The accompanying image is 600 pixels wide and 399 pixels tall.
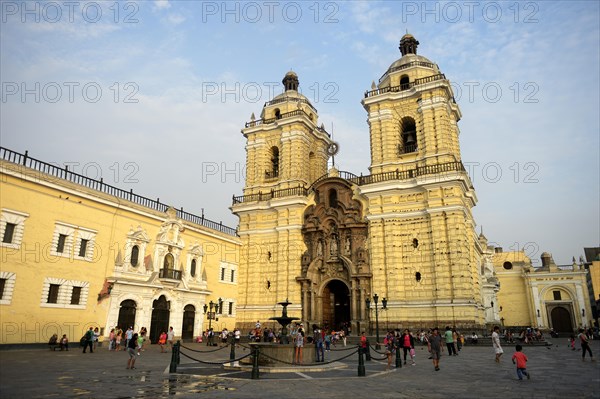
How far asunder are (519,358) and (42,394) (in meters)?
12.1

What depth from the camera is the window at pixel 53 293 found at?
21.6 metres

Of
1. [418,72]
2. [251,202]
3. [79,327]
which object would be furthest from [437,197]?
[79,327]

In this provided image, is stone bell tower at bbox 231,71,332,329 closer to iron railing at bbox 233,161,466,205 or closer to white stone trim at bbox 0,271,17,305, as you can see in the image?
iron railing at bbox 233,161,466,205

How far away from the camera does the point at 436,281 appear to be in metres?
28.3

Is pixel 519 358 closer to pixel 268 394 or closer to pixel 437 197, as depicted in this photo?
pixel 268 394

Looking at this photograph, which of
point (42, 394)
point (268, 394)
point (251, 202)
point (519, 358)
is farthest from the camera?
point (251, 202)

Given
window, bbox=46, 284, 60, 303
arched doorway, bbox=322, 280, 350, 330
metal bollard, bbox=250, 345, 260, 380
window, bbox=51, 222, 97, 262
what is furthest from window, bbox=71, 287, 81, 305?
arched doorway, bbox=322, 280, 350, 330

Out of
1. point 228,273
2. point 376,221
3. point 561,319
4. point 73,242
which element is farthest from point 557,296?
point 73,242

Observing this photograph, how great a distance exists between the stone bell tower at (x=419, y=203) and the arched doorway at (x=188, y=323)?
1334 centimetres

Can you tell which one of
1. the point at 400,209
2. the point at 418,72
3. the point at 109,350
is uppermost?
the point at 418,72

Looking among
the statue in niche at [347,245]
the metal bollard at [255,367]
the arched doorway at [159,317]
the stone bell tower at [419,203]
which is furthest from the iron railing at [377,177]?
the metal bollard at [255,367]

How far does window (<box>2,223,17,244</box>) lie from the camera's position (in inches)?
789

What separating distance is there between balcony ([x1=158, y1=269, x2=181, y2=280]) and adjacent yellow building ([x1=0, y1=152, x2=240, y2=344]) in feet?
0.22

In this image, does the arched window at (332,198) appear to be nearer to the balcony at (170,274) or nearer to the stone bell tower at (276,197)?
the stone bell tower at (276,197)
